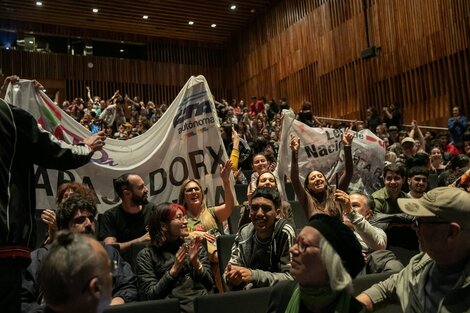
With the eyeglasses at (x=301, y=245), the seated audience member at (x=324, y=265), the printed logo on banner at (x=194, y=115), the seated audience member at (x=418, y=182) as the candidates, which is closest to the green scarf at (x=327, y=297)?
the seated audience member at (x=324, y=265)

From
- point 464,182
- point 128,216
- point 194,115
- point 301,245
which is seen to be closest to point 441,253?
point 301,245

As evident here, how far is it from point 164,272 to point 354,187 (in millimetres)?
3153

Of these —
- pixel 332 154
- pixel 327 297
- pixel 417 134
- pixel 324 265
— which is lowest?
pixel 327 297

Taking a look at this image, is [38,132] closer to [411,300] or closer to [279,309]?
[279,309]

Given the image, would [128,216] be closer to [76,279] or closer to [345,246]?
[345,246]

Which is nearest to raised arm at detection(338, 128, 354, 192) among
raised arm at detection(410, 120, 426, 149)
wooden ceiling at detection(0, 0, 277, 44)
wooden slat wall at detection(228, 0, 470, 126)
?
raised arm at detection(410, 120, 426, 149)

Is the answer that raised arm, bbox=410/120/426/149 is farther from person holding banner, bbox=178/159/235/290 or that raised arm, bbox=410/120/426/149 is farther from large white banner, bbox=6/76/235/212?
person holding banner, bbox=178/159/235/290

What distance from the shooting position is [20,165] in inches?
79.3

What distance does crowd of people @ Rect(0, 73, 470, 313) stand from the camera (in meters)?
1.63

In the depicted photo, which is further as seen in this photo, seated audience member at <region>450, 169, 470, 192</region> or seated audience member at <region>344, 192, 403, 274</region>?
seated audience member at <region>450, 169, 470, 192</region>

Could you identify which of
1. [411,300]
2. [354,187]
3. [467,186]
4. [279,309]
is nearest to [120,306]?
[279,309]

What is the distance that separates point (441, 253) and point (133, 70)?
56.1ft

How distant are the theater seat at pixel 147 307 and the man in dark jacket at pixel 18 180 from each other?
1.16ft

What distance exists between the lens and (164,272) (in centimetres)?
287
